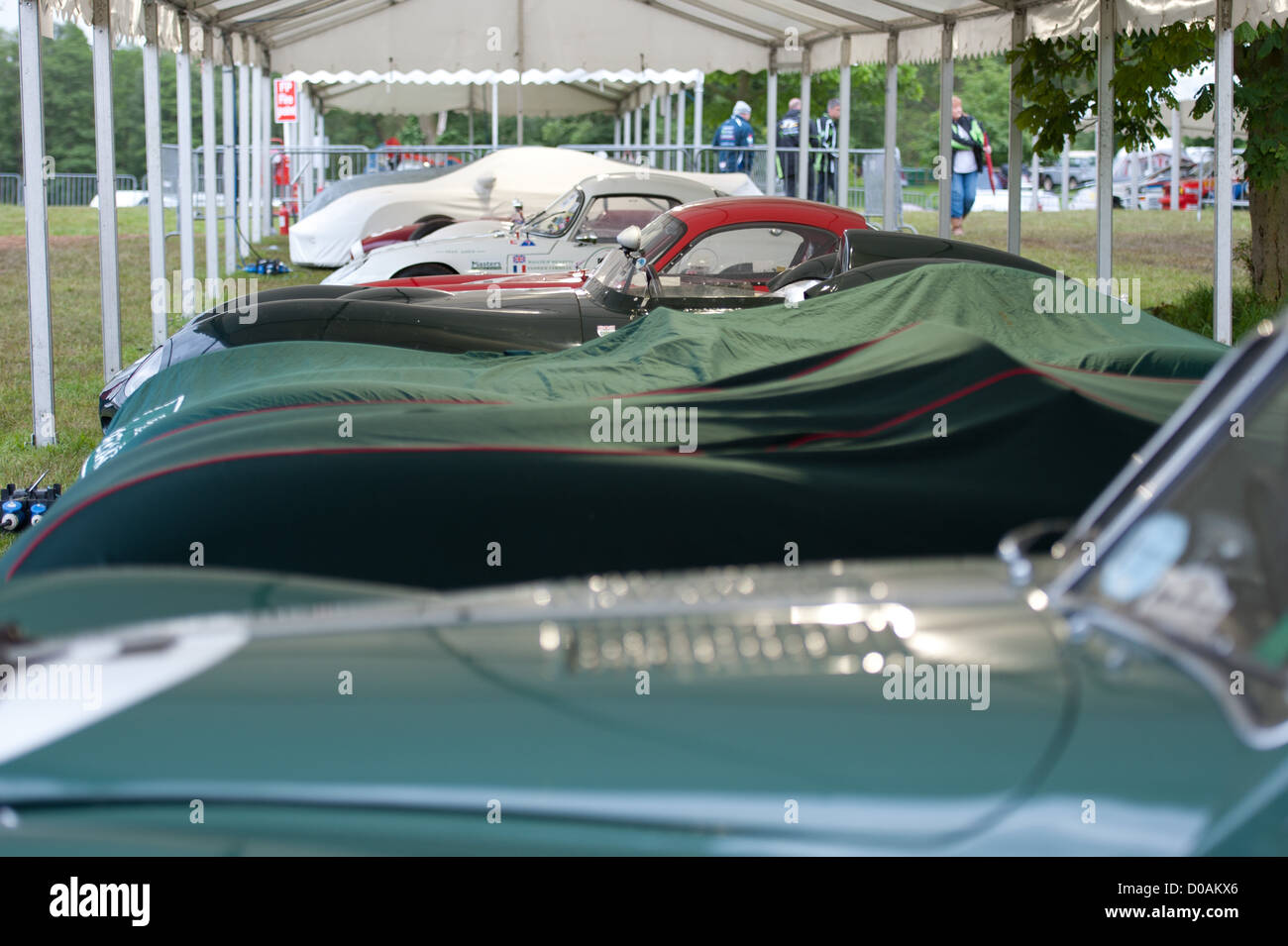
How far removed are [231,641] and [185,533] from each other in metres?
1.09

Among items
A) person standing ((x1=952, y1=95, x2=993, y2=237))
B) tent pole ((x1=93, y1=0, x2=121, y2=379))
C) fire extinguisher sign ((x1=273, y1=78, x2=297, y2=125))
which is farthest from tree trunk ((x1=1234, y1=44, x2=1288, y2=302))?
fire extinguisher sign ((x1=273, y1=78, x2=297, y2=125))

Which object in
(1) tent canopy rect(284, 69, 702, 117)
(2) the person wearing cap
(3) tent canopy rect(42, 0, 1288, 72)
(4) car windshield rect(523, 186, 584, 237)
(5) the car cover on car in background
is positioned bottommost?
(5) the car cover on car in background

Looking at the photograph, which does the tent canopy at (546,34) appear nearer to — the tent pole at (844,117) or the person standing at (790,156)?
the tent pole at (844,117)

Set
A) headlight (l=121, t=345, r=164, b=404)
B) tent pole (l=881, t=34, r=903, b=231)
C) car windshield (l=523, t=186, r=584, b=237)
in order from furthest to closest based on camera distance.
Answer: tent pole (l=881, t=34, r=903, b=231), car windshield (l=523, t=186, r=584, b=237), headlight (l=121, t=345, r=164, b=404)

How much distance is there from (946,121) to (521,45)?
6272 mm

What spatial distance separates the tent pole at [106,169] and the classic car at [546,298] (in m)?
1.17

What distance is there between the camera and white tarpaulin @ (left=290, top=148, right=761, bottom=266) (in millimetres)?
15438

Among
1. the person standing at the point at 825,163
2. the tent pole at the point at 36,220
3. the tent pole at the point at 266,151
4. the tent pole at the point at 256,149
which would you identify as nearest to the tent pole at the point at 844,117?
the person standing at the point at 825,163

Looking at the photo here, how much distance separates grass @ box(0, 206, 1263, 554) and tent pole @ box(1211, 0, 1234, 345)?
323 centimetres

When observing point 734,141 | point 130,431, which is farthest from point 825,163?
point 130,431

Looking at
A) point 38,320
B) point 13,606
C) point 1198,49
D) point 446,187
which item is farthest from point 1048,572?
point 446,187

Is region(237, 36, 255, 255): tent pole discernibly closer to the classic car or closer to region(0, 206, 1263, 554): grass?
region(0, 206, 1263, 554): grass
